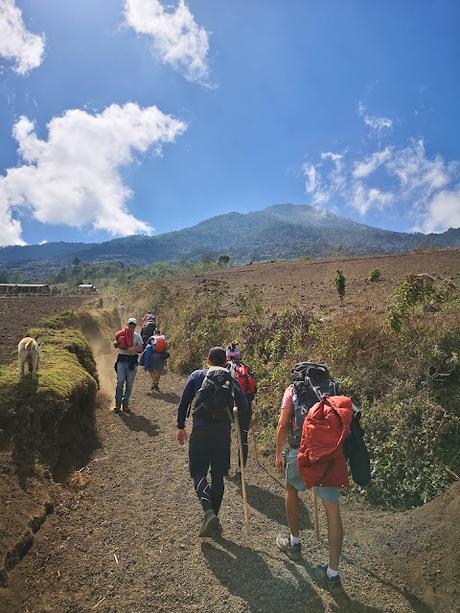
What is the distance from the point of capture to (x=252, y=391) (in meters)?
6.20

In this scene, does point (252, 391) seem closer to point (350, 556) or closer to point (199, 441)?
point (199, 441)

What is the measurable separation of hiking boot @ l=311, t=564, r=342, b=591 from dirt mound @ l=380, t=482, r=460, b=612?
679 mm

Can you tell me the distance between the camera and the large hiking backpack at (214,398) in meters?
4.38

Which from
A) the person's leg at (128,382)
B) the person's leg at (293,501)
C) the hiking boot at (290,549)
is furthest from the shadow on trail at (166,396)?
the person's leg at (293,501)

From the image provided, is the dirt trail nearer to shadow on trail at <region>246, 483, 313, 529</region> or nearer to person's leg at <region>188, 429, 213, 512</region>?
shadow on trail at <region>246, 483, 313, 529</region>

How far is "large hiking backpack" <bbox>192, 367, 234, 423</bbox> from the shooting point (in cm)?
438

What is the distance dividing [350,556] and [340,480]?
4.14ft

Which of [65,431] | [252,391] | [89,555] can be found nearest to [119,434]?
[65,431]

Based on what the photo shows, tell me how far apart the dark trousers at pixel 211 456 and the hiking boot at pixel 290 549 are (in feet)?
2.57

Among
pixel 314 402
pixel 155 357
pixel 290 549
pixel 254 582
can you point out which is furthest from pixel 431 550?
pixel 155 357

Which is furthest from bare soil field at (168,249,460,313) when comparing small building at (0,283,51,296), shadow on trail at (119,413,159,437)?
small building at (0,283,51,296)

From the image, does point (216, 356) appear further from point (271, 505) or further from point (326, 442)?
point (271, 505)

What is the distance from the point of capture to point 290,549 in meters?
4.05

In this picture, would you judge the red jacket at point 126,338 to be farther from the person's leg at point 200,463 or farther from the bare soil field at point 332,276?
the bare soil field at point 332,276
